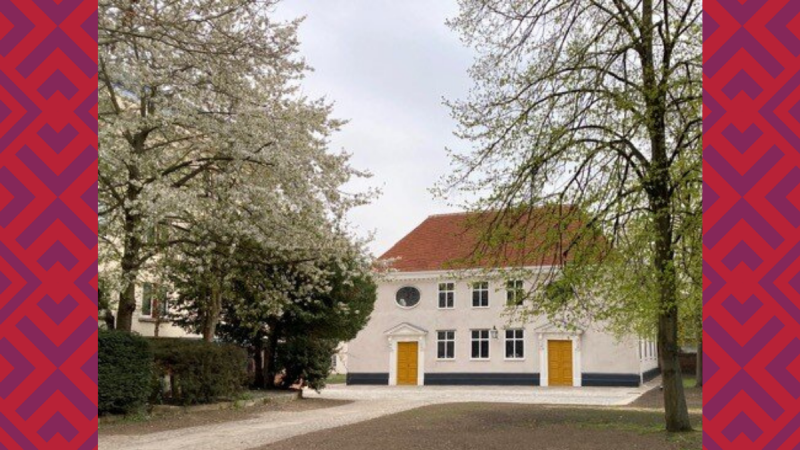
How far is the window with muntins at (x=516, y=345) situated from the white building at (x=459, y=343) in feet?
0.19

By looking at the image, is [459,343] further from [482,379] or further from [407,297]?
[407,297]

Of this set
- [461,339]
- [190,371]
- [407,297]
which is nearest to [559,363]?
[461,339]

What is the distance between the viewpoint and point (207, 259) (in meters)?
18.6

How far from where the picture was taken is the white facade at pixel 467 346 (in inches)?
1614

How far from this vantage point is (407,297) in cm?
4566

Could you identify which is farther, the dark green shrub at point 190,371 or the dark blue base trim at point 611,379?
the dark blue base trim at point 611,379

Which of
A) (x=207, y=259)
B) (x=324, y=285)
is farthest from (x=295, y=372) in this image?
A: (x=207, y=259)

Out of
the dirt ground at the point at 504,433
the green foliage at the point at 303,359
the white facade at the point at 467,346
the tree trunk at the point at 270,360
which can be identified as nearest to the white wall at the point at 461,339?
the white facade at the point at 467,346

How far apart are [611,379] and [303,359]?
67.5 feet

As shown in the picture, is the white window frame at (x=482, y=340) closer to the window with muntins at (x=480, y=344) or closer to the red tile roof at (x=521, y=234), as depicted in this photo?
the window with muntins at (x=480, y=344)

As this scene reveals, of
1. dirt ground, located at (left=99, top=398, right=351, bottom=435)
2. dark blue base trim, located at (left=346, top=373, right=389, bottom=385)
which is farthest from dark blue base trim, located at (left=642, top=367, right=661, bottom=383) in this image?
dirt ground, located at (left=99, top=398, right=351, bottom=435)

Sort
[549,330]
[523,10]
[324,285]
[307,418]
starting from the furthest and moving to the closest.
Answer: [549,330] < [324,285] < [307,418] < [523,10]

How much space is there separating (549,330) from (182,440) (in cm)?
3021

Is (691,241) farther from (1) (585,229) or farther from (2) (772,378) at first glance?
(2) (772,378)
